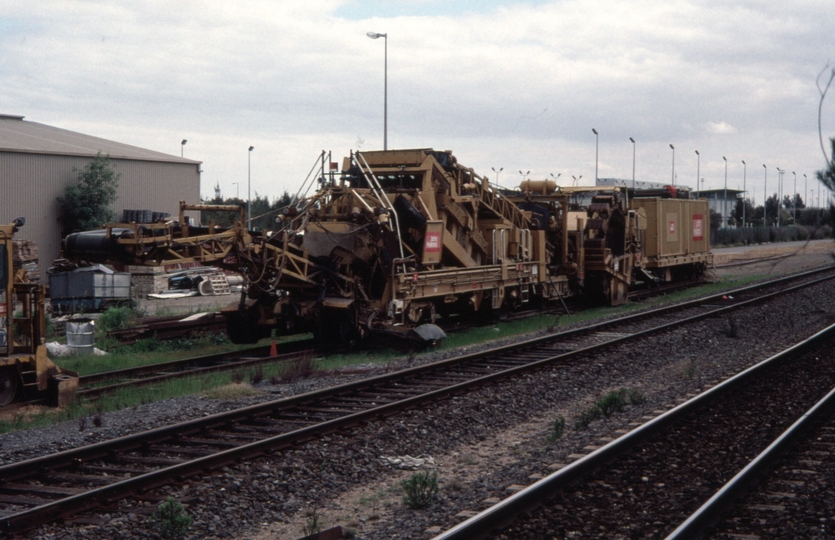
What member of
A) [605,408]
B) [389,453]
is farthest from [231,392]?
[605,408]

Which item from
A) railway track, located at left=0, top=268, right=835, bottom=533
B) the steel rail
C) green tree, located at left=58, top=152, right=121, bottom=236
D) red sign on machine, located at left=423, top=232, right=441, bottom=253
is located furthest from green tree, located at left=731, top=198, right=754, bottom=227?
the steel rail

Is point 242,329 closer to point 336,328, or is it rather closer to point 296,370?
point 336,328

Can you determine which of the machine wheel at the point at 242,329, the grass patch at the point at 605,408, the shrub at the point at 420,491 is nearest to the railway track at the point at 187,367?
the machine wheel at the point at 242,329

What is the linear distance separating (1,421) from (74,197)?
3006 centimetres

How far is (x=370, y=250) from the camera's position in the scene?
55.4ft

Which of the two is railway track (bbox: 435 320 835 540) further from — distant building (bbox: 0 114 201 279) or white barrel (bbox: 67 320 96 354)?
distant building (bbox: 0 114 201 279)

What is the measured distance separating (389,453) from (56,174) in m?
34.3

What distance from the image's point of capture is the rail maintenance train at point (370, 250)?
1448 cm

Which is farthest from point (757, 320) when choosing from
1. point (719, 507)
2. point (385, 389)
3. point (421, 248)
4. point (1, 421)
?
point (1, 421)

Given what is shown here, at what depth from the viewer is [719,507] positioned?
22.4 ft

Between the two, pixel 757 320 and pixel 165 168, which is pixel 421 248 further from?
pixel 165 168

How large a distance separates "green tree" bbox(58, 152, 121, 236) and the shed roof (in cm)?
140

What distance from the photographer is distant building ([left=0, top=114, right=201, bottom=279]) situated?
36938 mm

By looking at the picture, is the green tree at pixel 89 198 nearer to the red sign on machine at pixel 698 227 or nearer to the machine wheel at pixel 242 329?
the machine wheel at pixel 242 329
